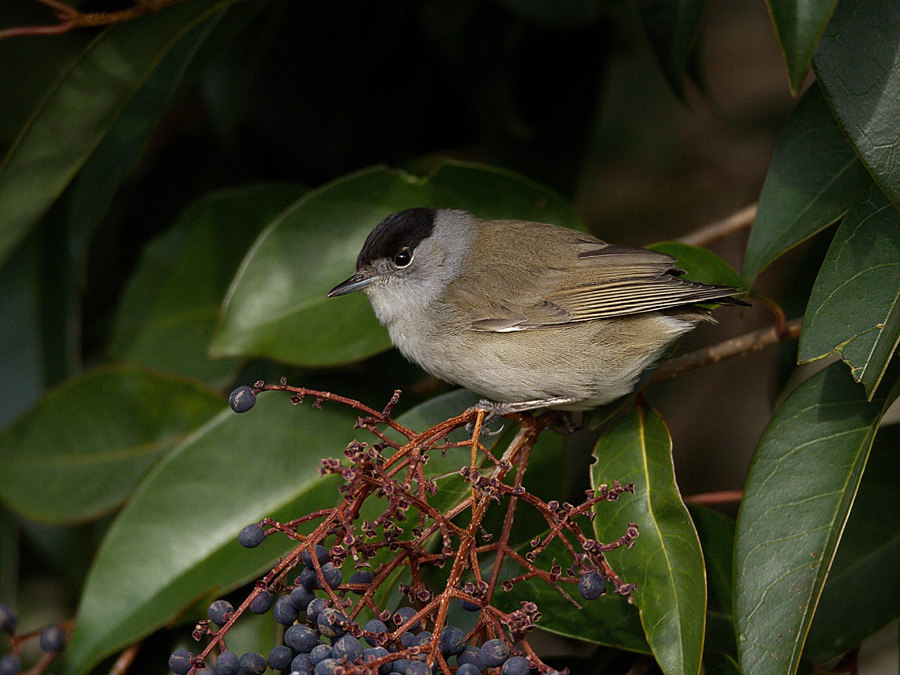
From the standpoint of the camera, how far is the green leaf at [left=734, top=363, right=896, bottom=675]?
70.4 inches

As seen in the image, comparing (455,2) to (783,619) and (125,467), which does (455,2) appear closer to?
(125,467)

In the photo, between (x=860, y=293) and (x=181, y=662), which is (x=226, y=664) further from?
(x=860, y=293)

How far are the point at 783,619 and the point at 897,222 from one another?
94 cm

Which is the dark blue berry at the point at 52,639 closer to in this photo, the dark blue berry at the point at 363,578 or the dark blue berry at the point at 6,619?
the dark blue berry at the point at 6,619

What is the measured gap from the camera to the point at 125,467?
3.16 m

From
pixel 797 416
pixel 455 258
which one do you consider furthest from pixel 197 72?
pixel 797 416

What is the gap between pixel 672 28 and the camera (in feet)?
7.55

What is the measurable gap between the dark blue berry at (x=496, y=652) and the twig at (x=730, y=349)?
1020mm

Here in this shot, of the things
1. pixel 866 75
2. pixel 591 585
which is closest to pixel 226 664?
pixel 591 585

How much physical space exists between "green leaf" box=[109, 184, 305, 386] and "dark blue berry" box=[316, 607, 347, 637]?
182 centimetres

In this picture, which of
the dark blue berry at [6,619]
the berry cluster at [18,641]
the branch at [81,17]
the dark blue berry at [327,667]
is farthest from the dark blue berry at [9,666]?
the branch at [81,17]

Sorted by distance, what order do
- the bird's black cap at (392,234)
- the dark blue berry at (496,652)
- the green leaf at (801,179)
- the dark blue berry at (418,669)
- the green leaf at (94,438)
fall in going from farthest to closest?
1. the green leaf at (94,438)
2. the bird's black cap at (392,234)
3. the green leaf at (801,179)
4. the dark blue berry at (496,652)
5. the dark blue berry at (418,669)

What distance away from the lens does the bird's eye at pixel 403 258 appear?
2750mm

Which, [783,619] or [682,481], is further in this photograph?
[682,481]
